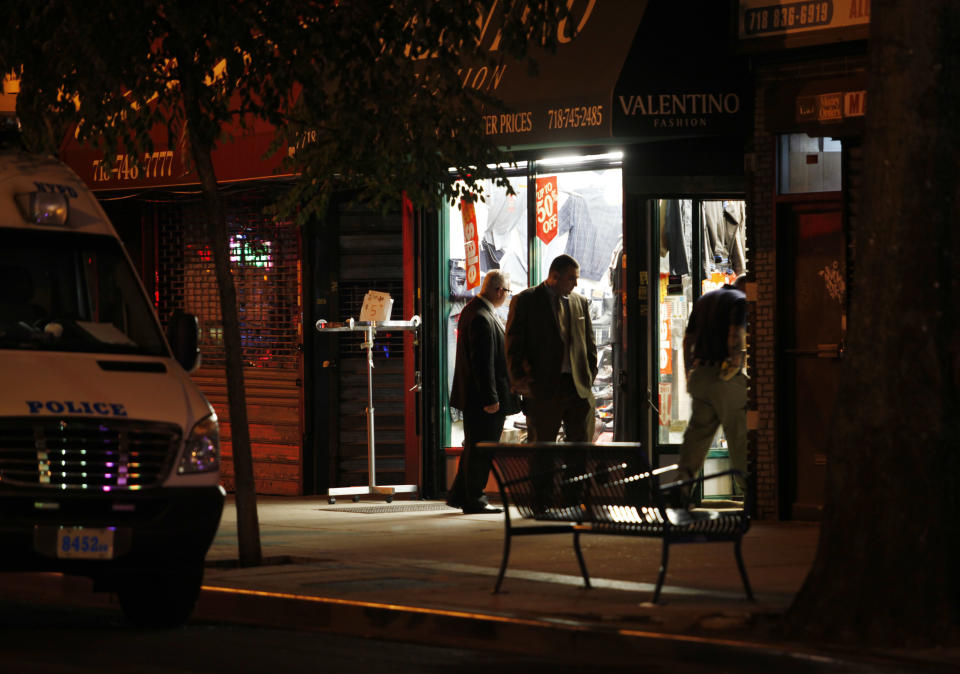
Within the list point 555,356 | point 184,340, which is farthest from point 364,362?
point 184,340

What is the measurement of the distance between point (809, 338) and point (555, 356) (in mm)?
2081

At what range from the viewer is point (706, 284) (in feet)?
49.0

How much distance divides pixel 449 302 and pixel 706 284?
255cm

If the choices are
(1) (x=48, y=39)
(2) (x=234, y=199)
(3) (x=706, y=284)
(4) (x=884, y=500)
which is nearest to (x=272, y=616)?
(4) (x=884, y=500)

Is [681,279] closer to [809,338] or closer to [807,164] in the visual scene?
[809,338]

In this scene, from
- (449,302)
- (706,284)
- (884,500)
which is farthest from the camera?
(449,302)

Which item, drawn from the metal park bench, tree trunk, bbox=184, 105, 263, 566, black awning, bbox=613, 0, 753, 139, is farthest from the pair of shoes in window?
the metal park bench

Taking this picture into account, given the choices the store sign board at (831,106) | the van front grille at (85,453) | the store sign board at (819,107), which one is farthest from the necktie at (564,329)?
the van front grille at (85,453)

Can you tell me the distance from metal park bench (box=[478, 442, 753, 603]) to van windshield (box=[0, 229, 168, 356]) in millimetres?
2117

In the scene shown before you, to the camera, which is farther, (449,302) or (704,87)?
(449,302)

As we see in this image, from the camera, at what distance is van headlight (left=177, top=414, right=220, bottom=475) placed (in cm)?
880

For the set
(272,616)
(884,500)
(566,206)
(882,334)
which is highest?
(566,206)

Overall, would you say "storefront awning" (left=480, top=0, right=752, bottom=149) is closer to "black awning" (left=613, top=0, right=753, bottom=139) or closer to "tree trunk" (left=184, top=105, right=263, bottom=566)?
"black awning" (left=613, top=0, right=753, bottom=139)

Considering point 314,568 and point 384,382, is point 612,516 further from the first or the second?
point 384,382
